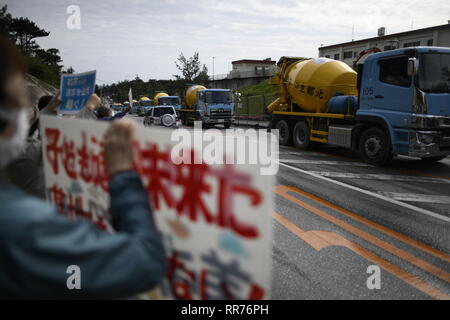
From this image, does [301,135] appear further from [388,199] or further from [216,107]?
[216,107]

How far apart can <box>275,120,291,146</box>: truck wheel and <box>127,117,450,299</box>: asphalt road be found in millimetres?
5436

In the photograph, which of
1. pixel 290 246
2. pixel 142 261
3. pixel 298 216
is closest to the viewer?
pixel 142 261

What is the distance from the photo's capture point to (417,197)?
6312 mm

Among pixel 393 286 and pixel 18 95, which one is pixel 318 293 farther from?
pixel 18 95

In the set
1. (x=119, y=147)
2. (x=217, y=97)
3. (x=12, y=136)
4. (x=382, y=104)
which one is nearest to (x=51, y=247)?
(x=12, y=136)

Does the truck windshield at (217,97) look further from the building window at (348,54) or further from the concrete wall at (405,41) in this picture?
the building window at (348,54)

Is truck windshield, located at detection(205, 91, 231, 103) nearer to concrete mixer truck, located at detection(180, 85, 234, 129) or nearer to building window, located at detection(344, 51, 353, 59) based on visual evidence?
concrete mixer truck, located at detection(180, 85, 234, 129)

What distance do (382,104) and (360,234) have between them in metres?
5.67

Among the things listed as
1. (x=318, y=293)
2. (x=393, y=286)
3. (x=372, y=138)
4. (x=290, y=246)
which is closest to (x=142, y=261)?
(x=318, y=293)

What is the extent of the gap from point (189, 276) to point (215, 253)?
0.18m

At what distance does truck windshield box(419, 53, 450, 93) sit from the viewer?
796 cm

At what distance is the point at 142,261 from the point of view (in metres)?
1.04

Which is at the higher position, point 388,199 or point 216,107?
point 216,107

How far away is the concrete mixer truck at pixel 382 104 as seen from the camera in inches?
314
